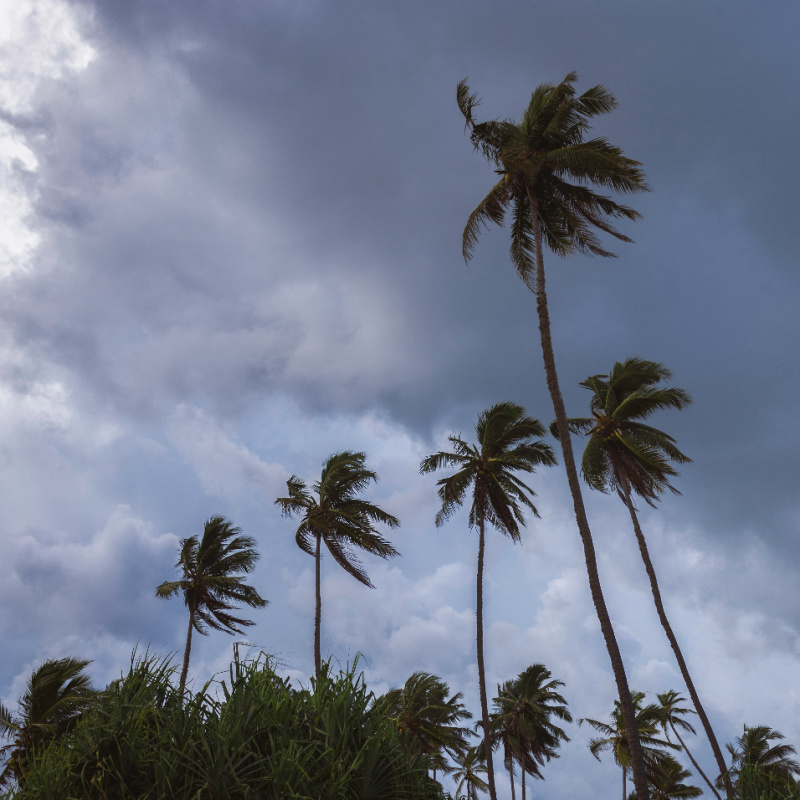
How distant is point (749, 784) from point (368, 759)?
6484mm

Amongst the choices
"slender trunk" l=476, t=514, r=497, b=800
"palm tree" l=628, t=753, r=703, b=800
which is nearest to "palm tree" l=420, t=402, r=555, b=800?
"slender trunk" l=476, t=514, r=497, b=800

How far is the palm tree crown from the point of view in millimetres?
23547

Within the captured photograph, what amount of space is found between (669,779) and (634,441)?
35.9 metres

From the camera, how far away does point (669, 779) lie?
44500mm

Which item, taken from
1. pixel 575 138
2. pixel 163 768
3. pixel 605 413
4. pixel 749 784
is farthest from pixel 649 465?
pixel 163 768

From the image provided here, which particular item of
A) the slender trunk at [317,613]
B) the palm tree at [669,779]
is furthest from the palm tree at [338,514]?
the palm tree at [669,779]

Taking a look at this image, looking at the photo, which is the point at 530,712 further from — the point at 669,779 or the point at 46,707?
the point at 46,707

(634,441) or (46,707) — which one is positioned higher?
(634,441)

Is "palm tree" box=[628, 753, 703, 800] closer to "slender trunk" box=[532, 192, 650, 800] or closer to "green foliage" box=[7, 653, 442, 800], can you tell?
"slender trunk" box=[532, 192, 650, 800]

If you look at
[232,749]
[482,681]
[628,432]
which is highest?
[628,432]

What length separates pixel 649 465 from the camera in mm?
21422

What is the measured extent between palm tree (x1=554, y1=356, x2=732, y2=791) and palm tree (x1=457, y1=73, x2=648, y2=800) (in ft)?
23.7

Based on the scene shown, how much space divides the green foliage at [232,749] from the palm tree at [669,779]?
1612 inches

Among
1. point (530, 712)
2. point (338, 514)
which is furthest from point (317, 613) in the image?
point (530, 712)
